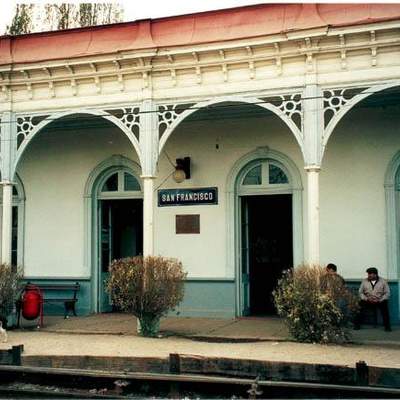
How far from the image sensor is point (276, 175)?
550 inches

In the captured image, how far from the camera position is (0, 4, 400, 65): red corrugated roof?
37.3 feet

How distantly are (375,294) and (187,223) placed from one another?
173 inches

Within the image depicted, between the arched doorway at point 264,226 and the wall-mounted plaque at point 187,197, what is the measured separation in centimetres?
54

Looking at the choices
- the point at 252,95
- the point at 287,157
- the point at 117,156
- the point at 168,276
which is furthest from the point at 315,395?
the point at 117,156

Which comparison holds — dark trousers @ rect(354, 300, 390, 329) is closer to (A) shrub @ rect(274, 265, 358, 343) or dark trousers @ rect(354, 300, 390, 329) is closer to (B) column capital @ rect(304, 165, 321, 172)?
(A) shrub @ rect(274, 265, 358, 343)

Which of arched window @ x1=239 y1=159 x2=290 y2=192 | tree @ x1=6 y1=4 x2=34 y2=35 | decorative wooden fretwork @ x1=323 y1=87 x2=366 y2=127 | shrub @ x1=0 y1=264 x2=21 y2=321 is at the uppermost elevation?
tree @ x1=6 y1=4 x2=34 y2=35

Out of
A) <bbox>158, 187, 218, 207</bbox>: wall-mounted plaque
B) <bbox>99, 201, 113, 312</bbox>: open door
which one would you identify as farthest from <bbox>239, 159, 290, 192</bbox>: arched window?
<bbox>99, 201, 113, 312</bbox>: open door

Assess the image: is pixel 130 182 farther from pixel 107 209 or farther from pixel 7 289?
pixel 7 289

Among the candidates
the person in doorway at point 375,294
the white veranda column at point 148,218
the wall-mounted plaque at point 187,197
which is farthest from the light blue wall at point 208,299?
the person in doorway at point 375,294

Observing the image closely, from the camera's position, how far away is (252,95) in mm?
11758

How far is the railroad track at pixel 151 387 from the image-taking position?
25.8 ft

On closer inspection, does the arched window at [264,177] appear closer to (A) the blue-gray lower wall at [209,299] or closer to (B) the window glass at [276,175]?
(B) the window glass at [276,175]

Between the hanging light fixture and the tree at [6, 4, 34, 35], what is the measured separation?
1439cm

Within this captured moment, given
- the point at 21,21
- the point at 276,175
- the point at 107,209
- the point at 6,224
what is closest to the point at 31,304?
the point at 6,224
